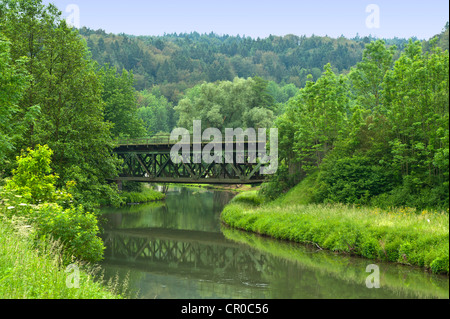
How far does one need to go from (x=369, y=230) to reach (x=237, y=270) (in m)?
7.44

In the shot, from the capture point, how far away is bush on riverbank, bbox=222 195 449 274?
2253 centimetres

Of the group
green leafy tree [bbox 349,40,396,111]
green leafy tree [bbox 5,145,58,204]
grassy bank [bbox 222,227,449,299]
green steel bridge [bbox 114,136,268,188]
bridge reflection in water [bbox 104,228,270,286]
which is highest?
green leafy tree [bbox 349,40,396,111]

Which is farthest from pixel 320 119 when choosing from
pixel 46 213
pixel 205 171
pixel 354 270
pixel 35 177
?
pixel 46 213

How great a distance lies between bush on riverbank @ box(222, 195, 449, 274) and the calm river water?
655 millimetres

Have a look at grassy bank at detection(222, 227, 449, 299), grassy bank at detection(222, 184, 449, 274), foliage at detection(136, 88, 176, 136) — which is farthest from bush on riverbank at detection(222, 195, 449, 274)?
foliage at detection(136, 88, 176, 136)

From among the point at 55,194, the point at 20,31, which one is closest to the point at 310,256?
the point at 55,194

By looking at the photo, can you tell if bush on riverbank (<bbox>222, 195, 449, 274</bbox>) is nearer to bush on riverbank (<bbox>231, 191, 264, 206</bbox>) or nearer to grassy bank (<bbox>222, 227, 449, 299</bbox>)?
grassy bank (<bbox>222, 227, 449, 299</bbox>)

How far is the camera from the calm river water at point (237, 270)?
19.7 metres

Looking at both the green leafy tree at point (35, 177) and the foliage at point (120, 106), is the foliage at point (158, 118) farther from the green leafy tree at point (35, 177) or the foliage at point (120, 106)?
the green leafy tree at point (35, 177)

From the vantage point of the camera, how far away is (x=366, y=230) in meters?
26.4

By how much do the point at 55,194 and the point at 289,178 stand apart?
27302mm

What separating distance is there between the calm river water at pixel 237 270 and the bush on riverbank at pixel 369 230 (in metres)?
0.66

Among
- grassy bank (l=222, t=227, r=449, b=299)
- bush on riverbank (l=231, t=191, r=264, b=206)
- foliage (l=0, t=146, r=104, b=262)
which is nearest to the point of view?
foliage (l=0, t=146, r=104, b=262)

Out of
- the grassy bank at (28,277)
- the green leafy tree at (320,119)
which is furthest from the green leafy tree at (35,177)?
the green leafy tree at (320,119)
